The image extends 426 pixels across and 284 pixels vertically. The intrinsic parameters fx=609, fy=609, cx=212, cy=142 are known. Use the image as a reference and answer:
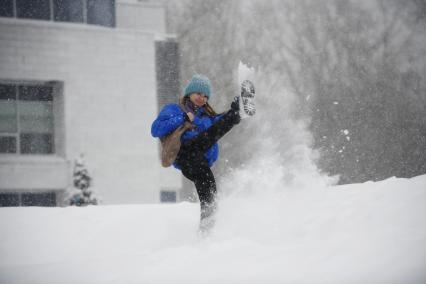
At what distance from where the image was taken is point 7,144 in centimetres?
1839

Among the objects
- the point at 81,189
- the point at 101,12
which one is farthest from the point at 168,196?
the point at 101,12

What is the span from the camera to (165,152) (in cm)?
Answer: 541

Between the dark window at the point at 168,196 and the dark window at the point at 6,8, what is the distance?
8.15m

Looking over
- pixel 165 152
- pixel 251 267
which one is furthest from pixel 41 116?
pixel 251 267

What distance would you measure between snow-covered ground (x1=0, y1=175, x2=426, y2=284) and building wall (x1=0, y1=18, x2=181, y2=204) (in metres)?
11.8

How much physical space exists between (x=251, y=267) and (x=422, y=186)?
209 cm

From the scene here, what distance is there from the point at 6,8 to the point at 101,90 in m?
3.81

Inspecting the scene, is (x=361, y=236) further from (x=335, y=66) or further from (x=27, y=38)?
(x=335, y=66)

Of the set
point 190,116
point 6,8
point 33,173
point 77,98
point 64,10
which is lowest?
point 190,116

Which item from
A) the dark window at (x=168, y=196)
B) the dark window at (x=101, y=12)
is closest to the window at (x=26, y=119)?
the dark window at (x=101, y=12)

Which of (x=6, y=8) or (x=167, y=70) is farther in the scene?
(x=167, y=70)

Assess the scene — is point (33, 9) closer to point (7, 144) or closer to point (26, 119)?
point (26, 119)

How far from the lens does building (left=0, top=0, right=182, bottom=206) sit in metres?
18.4

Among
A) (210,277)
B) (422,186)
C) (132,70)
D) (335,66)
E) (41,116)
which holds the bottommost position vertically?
(210,277)
